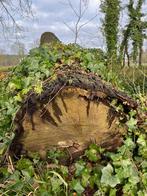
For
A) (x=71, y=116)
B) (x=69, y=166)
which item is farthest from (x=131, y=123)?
(x=69, y=166)

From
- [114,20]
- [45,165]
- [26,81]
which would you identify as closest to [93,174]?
[45,165]

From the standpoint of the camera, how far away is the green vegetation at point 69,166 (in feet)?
11.7

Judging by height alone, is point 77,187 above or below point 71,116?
below

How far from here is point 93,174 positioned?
3721 mm

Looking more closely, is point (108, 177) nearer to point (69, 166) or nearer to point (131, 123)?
point (69, 166)

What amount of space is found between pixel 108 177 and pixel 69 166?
18.7 inches

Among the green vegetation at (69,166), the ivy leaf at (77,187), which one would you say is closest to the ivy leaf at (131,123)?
the green vegetation at (69,166)

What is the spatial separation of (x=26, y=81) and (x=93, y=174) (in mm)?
1084

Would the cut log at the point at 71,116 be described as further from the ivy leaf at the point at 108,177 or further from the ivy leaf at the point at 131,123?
the ivy leaf at the point at 108,177

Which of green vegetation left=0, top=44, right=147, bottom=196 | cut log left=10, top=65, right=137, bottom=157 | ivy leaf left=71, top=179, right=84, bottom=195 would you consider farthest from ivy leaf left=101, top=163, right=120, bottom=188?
cut log left=10, top=65, right=137, bottom=157

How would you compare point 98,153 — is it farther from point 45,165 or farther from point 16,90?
point 16,90

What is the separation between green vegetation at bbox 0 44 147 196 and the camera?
356 cm

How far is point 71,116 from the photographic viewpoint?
3812mm

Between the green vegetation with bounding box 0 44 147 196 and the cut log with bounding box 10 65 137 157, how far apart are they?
8 centimetres
